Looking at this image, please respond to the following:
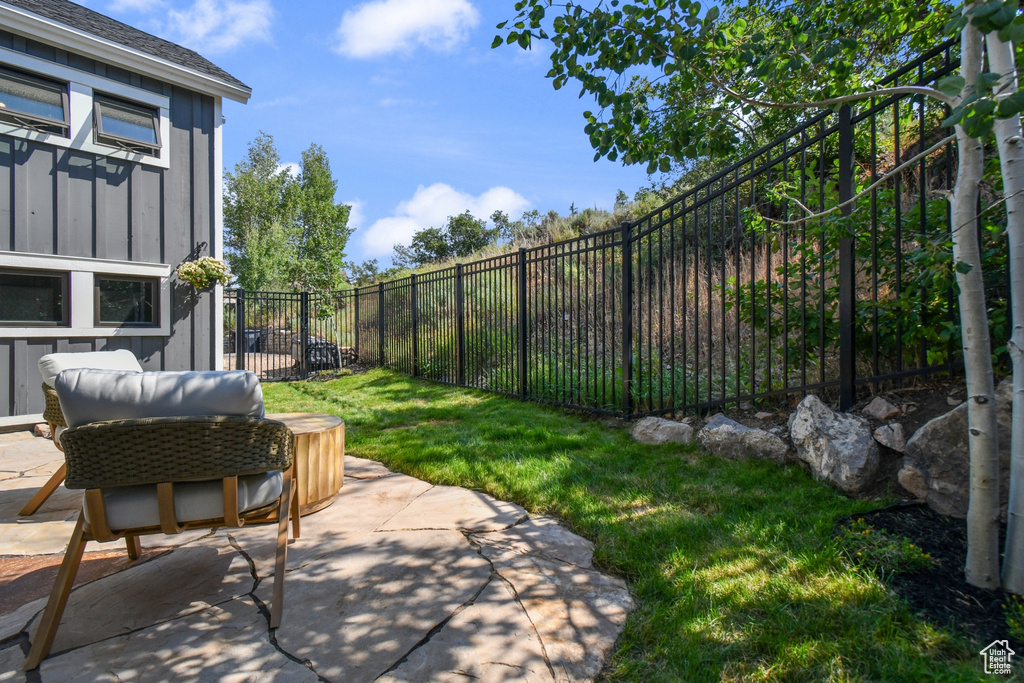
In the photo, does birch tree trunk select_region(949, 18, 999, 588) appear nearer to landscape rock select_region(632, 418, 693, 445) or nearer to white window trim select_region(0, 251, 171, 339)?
landscape rock select_region(632, 418, 693, 445)

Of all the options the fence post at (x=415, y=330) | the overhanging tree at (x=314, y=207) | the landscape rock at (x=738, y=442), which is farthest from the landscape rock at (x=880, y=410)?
the overhanging tree at (x=314, y=207)

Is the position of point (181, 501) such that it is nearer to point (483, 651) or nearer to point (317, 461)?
point (317, 461)

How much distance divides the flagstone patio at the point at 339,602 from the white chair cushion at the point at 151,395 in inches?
32.6

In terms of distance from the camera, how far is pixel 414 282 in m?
9.06

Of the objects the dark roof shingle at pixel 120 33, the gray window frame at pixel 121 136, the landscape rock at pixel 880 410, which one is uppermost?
the dark roof shingle at pixel 120 33

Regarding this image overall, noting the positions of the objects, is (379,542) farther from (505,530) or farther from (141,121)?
(141,121)

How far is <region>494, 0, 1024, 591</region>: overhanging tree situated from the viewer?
5.95 ft

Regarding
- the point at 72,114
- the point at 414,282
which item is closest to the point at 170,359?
the point at 72,114

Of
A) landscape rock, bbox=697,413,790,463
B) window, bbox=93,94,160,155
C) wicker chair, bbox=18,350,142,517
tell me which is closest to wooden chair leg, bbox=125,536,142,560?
wicker chair, bbox=18,350,142,517

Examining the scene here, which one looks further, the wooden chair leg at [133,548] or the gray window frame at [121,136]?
the gray window frame at [121,136]

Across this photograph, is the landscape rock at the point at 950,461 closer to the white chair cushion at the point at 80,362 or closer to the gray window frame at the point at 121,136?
the white chair cushion at the point at 80,362

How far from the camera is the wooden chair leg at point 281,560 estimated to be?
1913 mm

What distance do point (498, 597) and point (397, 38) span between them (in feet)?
22.5

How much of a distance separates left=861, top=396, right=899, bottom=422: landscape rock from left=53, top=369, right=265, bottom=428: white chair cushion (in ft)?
10.9
